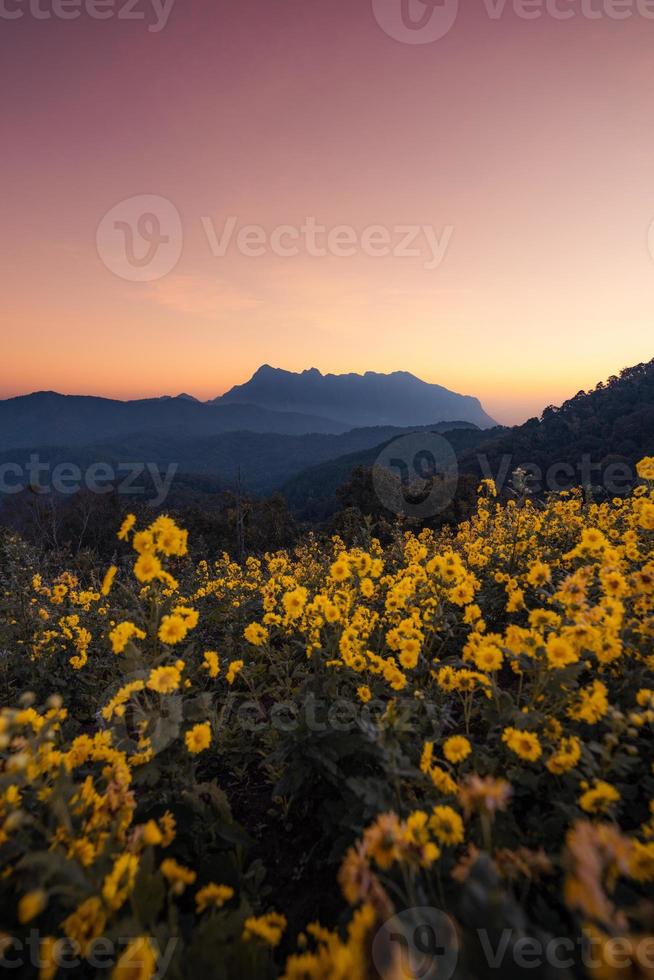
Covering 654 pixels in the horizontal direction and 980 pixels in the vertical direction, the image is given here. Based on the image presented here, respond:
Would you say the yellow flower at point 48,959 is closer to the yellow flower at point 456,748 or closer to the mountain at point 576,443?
the yellow flower at point 456,748

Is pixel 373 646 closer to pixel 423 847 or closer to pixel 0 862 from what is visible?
pixel 423 847

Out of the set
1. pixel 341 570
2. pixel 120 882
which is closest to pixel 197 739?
pixel 120 882

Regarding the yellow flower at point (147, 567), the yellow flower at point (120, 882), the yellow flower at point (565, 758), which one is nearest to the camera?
the yellow flower at point (120, 882)

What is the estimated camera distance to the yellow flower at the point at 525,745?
2.30 m

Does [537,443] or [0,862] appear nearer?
[0,862]

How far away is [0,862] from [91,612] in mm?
6232

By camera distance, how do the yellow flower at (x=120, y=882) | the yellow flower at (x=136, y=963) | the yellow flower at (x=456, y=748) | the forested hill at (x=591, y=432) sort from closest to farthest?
the yellow flower at (x=136, y=963)
the yellow flower at (x=120, y=882)
the yellow flower at (x=456, y=748)
the forested hill at (x=591, y=432)

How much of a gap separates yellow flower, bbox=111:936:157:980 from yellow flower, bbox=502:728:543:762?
1866 mm

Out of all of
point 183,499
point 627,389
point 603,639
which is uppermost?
point 627,389

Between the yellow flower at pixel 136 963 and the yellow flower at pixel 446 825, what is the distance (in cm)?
119

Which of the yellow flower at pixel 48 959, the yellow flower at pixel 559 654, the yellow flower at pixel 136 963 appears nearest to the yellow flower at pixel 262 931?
the yellow flower at pixel 136 963

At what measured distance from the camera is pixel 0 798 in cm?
185

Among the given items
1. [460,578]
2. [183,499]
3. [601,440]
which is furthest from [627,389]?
[460,578]

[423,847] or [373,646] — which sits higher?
[423,847]
